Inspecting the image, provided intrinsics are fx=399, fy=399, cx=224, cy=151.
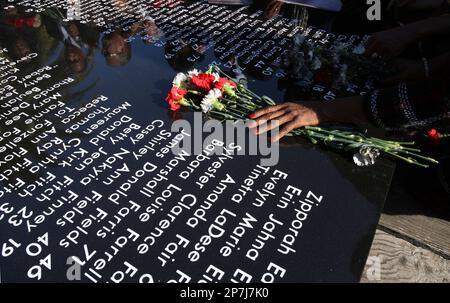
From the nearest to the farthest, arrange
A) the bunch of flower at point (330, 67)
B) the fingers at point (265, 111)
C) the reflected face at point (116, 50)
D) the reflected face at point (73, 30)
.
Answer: the fingers at point (265, 111)
the bunch of flower at point (330, 67)
the reflected face at point (116, 50)
the reflected face at point (73, 30)

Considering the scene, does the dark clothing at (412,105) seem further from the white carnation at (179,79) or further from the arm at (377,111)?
the white carnation at (179,79)

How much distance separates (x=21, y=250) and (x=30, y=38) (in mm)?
2353

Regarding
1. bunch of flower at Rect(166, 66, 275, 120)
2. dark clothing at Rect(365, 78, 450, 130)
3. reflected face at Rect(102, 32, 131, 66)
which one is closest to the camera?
dark clothing at Rect(365, 78, 450, 130)

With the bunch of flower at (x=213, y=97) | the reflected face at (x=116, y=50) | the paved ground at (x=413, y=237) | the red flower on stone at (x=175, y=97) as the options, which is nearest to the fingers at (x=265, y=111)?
the bunch of flower at (x=213, y=97)

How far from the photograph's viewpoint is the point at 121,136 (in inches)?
94.1

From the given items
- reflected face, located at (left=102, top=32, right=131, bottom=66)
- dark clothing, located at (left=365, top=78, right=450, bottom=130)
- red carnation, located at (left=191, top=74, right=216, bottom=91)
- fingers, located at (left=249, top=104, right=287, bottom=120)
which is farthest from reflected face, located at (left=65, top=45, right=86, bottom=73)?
dark clothing, located at (left=365, top=78, right=450, bottom=130)

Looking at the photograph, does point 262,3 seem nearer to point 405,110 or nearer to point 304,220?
point 405,110

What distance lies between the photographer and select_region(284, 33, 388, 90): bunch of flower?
9.86 ft

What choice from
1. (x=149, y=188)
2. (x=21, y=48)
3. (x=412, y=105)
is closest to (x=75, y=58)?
(x=21, y=48)

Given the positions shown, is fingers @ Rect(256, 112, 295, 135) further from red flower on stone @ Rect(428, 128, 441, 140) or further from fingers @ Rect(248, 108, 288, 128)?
red flower on stone @ Rect(428, 128, 441, 140)

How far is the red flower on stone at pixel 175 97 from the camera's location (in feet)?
8.40

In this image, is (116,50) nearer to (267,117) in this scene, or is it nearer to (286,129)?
(267,117)

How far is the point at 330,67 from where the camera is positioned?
306 cm
